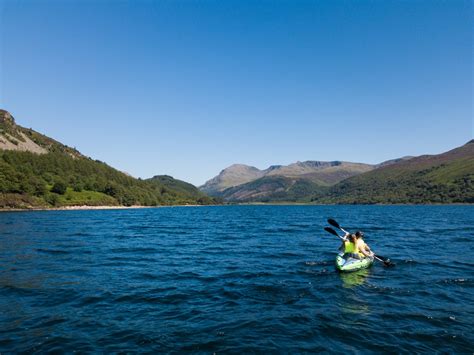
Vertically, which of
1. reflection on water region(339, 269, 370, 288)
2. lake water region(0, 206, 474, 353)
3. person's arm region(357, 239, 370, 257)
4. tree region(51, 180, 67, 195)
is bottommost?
reflection on water region(339, 269, 370, 288)

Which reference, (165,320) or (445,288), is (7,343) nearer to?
(165,320)

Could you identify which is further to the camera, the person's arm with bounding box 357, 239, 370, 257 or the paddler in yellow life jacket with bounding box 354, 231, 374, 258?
the person's arm with bounding box 357, 239, 370, 257

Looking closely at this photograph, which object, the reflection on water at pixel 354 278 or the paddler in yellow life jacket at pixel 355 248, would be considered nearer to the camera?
the reflection on water at pixel 354 278

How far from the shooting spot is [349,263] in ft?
81.6

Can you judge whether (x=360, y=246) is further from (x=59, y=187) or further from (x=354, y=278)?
(x=59, y=187)

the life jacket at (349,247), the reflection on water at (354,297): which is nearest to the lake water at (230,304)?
the reflection on water at (354,297)

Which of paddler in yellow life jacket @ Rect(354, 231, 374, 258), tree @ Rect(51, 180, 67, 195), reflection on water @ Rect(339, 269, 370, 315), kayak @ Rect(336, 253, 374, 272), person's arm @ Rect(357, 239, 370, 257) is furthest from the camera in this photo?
tree @ Rect(51, 180, 67, 195)

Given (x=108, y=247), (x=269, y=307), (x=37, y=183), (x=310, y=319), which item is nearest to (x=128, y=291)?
(x=269, y=307)

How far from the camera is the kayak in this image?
80.6ft

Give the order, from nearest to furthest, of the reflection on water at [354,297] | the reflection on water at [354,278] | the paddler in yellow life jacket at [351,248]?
the reflection on water at [354,297] → the reflection on water at [354,278] → the paddler in yellow life jacket at [351,248]

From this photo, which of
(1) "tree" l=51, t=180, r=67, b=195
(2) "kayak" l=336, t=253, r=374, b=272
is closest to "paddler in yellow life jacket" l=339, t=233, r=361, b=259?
(2) "kayak" l=336, t=253, r=374, b=272

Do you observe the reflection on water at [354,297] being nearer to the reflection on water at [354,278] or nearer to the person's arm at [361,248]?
the reflection on water at [354,278]

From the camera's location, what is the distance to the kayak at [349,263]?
24.6m

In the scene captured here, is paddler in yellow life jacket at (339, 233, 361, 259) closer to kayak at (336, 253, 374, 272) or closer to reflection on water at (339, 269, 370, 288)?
kayak at (336, 253, 374, 272)
